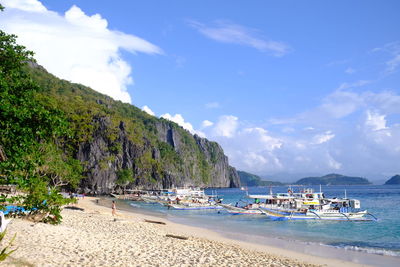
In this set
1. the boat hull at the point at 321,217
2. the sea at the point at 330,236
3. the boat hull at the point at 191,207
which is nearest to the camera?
the sea at the point at 330,236

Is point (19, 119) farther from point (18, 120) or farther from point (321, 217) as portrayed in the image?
point (321, 217)

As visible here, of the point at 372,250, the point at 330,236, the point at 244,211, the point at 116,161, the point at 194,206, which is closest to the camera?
the point at 372,250

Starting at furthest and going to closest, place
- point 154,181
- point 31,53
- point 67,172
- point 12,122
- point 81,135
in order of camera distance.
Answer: point 154,181, point 81,135, point 67,172, point 31,53, point 12,122

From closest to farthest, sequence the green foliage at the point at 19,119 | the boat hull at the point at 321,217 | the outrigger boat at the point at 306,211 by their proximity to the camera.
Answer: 1. the green foliage at the point at 19,119
2. the boat hull at the point at 321,217
3. the outrigger boat at the point at 306,211

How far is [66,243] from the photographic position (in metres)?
13.4

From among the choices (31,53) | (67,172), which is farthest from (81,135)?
(31,53)

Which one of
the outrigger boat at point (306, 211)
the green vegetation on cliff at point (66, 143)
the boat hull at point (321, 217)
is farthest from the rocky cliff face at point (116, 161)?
the boat hull at point (321, 217)

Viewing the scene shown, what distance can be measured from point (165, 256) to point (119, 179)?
358 ft

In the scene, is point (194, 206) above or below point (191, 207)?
above

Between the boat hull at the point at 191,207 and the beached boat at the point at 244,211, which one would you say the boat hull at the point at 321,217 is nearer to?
the beached boat at the point at 244,211

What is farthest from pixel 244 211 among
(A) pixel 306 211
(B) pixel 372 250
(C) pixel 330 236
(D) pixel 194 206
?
(B) pixel 372 250

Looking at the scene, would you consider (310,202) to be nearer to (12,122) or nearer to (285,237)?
(285,237)

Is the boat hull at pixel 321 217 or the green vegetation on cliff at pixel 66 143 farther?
the boat hull at pixel 321 217

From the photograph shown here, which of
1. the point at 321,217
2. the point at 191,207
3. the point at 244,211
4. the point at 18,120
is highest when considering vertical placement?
the point at 18,120
